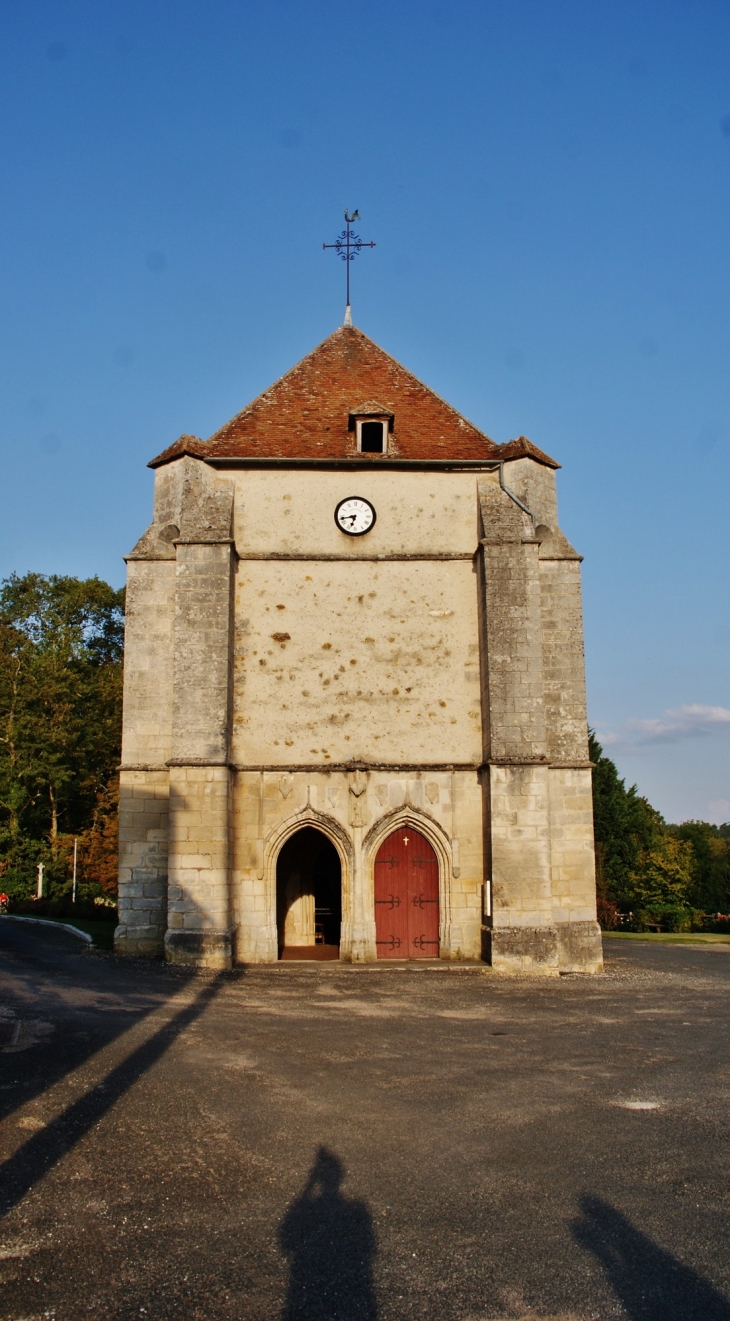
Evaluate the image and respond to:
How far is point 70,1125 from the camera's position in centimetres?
639

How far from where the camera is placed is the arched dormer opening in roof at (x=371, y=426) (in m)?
17.7

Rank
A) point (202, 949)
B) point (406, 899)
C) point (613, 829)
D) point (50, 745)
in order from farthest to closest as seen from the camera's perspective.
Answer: point (613, 829) → point (50, 745) → point (406, 899) → point (202, 949)

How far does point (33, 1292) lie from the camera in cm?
418

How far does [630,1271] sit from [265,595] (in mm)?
13563

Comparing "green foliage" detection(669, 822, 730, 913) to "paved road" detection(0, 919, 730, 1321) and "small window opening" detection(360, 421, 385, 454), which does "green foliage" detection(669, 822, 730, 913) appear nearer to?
"small window opening" detection(360, 421, 385, 454)

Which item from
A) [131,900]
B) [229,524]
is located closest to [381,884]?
[131,900]

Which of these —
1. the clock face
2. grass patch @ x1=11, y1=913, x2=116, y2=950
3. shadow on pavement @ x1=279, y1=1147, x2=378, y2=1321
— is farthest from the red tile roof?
shadow on pavement @ x1=279, y1=1147, x2=378, y2=1321

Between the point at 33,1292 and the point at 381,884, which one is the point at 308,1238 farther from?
the point at 381,884

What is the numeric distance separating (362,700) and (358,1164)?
11.1 metres

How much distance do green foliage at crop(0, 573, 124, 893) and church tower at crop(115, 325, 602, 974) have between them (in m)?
22.5

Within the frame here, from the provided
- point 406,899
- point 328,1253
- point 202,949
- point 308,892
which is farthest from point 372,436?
point 328,1253

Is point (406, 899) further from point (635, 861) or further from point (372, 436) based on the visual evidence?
point (635, 861)

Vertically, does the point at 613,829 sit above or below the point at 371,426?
below

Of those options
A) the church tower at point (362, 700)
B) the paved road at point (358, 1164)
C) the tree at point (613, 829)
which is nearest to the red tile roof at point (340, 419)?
the church tower at point (362, 700)
